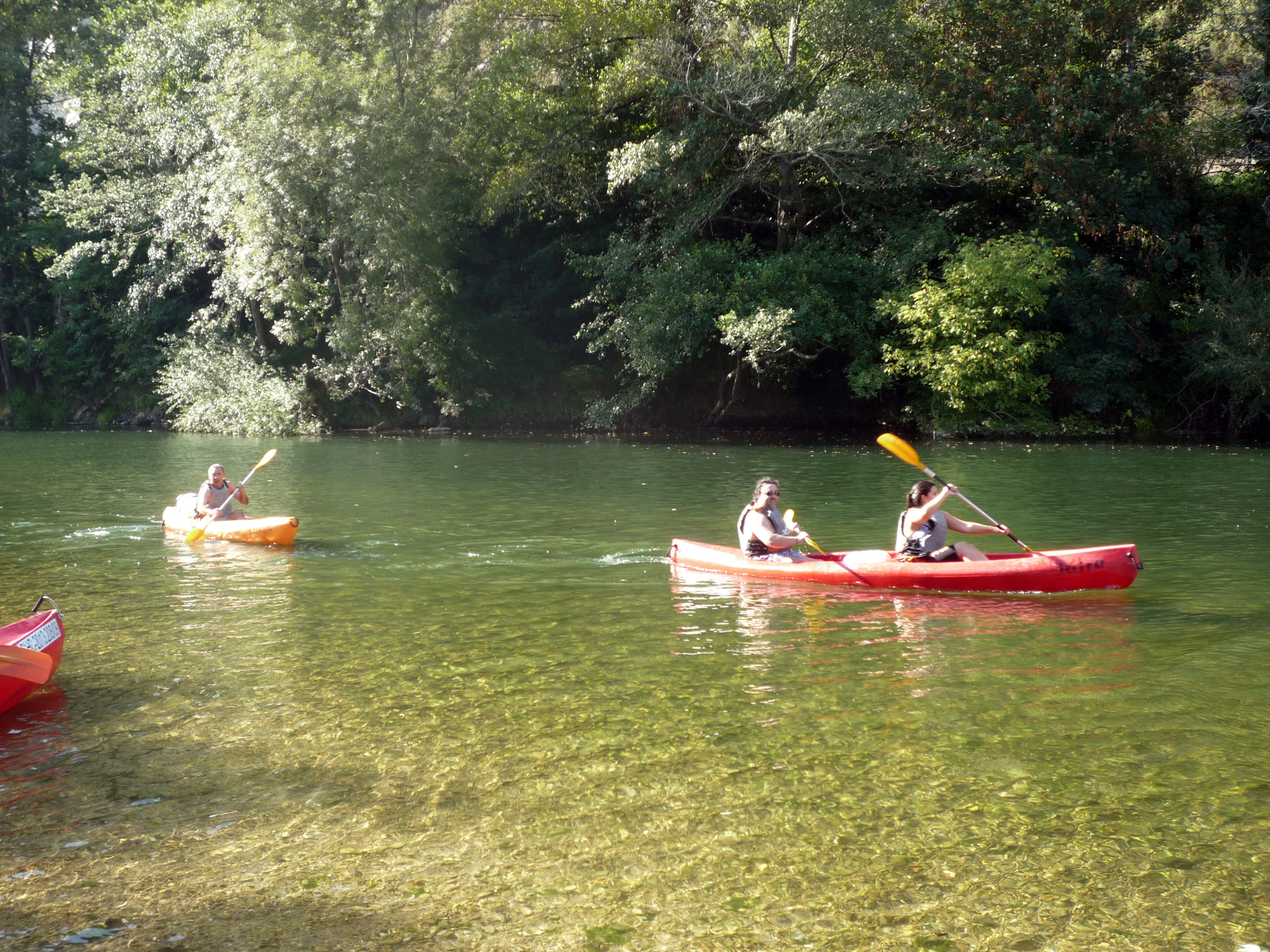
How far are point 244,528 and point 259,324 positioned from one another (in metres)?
24.0

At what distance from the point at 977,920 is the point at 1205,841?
3.77 feet

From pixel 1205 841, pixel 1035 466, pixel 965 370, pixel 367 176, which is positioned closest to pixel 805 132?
pixel 965 370

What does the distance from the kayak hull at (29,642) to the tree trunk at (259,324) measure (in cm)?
2844

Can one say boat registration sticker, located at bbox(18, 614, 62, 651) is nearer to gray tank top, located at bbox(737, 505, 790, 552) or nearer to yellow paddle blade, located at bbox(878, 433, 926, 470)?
gray tank top, located at bbox(737, 505, 790, 552)

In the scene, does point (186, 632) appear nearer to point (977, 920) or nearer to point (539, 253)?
point (977, 920)

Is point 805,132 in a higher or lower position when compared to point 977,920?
higher

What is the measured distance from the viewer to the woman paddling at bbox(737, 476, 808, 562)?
9672 millimetres

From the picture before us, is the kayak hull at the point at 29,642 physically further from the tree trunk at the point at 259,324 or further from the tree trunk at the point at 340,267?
the tree trunk at the point at 259,324

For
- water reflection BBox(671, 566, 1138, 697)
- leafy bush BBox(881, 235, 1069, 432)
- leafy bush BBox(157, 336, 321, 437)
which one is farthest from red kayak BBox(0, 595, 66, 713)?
leafy bush BBox(157, 336, 321, 437)

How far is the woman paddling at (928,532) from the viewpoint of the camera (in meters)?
9.19

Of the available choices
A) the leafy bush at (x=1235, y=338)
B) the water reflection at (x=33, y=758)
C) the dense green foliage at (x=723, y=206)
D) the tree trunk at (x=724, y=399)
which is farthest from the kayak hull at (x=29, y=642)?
the leafy bush at (x=1235, y=338)

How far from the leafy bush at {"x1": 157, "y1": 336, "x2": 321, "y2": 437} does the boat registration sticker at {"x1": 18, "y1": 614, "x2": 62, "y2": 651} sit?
2630 centimetres

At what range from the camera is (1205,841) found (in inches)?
162

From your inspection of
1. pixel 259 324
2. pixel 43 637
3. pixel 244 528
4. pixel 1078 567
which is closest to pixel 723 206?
pixel 259 324
